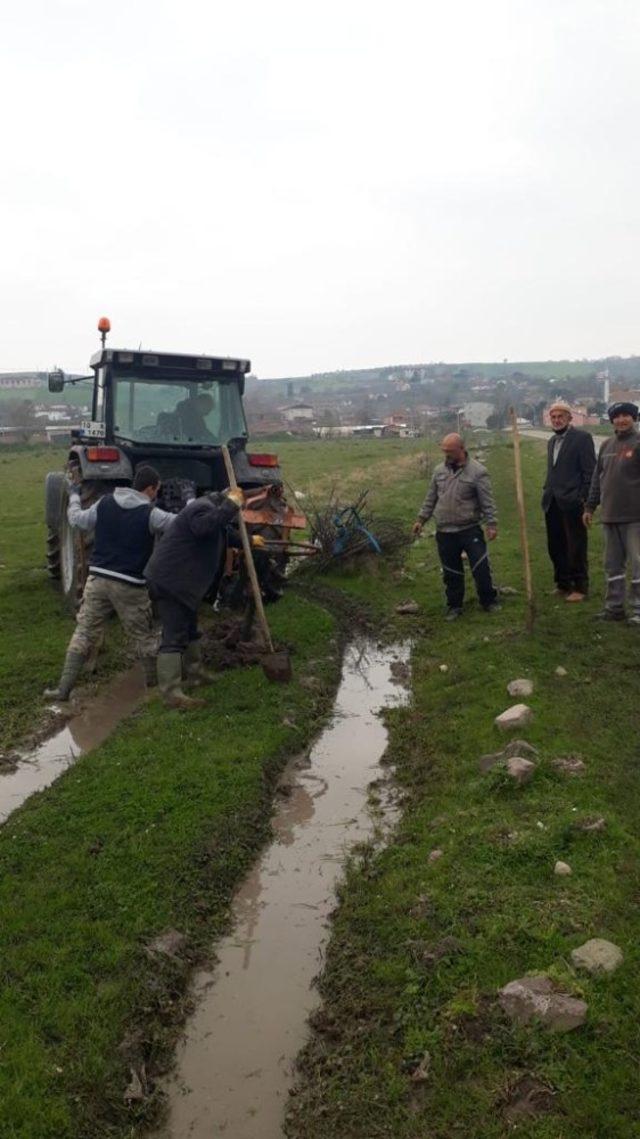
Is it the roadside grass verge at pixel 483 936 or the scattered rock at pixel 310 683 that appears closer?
the roadside grass verge at pixel 483 936

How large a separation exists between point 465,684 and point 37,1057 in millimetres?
4396

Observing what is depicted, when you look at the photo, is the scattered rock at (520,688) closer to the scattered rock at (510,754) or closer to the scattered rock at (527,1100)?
the scattered rock at (510,754)

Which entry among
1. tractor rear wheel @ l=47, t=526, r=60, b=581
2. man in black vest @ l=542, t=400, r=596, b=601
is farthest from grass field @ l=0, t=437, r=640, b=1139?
tractor rear wheel @ l=47, t=526, r=60, b=581

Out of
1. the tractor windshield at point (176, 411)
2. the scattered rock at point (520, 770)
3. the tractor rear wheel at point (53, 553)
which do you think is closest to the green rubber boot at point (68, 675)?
the tractor windshield at point (176, 411)

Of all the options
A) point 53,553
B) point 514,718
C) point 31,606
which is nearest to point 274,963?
point 514,718

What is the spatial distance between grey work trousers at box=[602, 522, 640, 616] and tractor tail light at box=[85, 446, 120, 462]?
15.2 feet

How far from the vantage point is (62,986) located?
3510 millimetres

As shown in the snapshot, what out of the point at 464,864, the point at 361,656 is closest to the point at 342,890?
the point at 464,864

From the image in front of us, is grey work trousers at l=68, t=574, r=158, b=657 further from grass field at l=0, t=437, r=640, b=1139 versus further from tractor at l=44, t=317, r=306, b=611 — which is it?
tractor at l=44, t=317, r=306, b=611

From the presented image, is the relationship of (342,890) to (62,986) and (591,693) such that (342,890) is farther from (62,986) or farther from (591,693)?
(591,693)

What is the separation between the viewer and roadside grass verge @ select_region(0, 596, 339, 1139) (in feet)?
10.1

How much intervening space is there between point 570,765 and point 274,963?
213 centimetres

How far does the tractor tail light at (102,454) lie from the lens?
8.40 meters

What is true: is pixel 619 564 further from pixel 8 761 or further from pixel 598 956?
pixel 8 761
